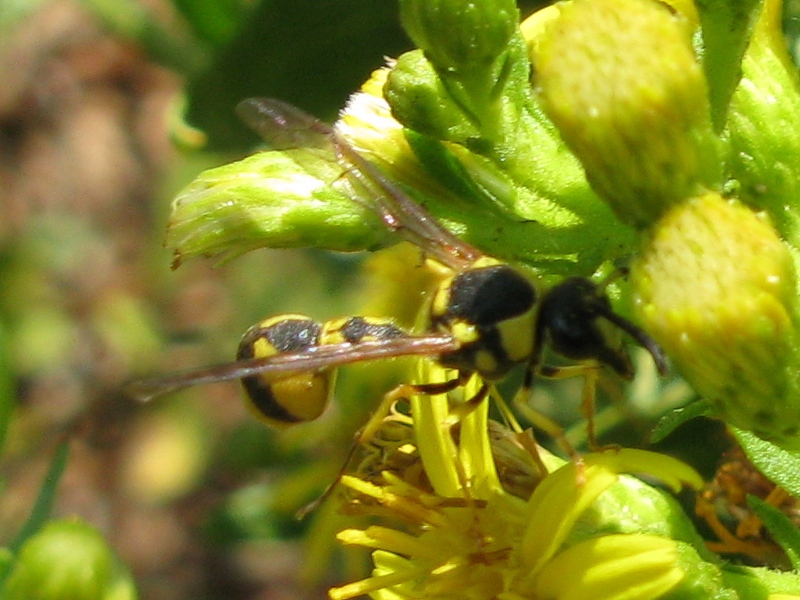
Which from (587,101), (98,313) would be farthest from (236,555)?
(587,101)

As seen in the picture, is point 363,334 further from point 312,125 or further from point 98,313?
point 98,313

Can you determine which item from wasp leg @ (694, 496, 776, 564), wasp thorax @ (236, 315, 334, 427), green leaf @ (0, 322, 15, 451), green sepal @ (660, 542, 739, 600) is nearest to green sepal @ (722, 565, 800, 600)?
green sepal @ (660, 542, 739, 600)

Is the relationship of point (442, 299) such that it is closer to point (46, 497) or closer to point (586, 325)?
point (586, 325)

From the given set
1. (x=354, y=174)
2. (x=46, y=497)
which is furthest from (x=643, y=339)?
(x=46, y=497)

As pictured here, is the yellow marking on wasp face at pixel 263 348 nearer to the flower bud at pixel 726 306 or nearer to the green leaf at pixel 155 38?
the flower bud at pixel 726 306

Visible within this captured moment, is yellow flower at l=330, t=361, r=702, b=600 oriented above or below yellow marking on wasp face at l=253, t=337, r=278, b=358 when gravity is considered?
below

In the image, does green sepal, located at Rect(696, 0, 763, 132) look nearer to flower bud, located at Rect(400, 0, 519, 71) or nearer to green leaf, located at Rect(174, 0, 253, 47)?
flower bud, located at Rect(400, 0, 519, 71)

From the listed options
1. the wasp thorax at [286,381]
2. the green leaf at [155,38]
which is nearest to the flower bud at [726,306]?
the wasp thorax at [286,381]
